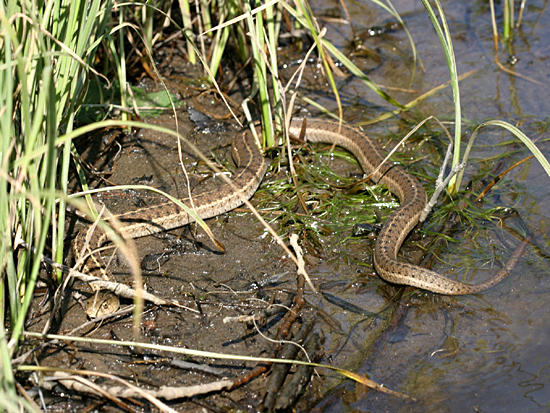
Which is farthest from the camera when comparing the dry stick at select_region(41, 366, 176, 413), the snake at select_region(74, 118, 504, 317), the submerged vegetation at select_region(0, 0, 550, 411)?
the snake at select_region(74, 118, 504, 317)

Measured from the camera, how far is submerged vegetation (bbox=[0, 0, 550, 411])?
12.7 ft

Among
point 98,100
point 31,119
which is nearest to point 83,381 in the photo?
point 31,119

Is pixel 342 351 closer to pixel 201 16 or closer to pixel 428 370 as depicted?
pixel 428 370

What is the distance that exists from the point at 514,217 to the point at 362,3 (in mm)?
5467

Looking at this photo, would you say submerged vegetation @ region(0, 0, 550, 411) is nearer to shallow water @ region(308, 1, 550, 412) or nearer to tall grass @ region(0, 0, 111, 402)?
tall grass @ region(0, 0, 111, 402)

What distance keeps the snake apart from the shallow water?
0.70 ft

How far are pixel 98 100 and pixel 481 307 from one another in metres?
4.82

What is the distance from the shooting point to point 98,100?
7.16 m

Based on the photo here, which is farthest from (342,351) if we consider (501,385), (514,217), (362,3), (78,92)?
(362,3)

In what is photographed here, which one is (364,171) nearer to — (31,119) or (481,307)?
(481,307)

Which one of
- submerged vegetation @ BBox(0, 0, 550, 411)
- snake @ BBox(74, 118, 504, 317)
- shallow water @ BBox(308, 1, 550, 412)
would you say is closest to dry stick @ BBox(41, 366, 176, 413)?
submerged vegetation @ BBox(0, 0, 550, 411)

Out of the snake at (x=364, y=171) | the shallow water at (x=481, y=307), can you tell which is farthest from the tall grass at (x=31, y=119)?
the shallow water at (x=481, y=307)

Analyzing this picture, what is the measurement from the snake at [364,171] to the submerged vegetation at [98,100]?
22 cm

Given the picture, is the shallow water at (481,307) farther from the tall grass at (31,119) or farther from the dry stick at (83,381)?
the tall grass at (31,119)
